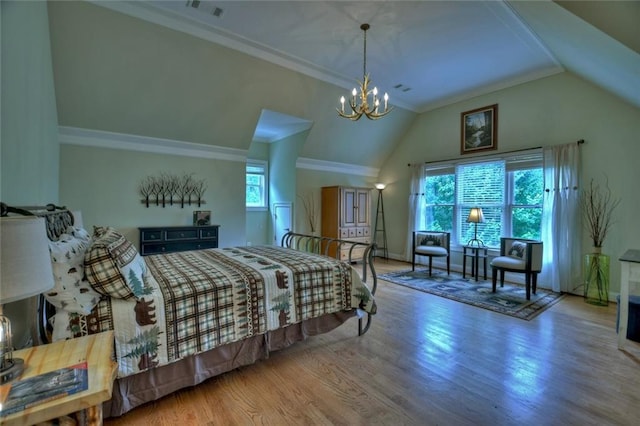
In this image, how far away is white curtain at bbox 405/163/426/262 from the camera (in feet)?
20.7

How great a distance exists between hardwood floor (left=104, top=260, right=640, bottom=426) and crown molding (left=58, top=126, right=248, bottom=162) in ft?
12.7

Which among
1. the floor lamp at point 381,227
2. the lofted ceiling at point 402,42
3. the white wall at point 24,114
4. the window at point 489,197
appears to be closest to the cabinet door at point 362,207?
the floor lamp at point 381,227

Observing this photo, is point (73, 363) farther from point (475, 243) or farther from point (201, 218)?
point (475, 243)

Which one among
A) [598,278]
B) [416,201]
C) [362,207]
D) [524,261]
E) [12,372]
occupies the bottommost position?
[598,278]

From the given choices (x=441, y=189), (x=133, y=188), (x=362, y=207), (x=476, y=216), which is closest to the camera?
(x=133, y=188)

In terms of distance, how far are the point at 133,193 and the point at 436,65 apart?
517 cm

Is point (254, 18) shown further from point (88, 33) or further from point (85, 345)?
point (85, 345)

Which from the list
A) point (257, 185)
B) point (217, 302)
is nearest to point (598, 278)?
point (217, 302)

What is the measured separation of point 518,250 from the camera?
14.1 ft

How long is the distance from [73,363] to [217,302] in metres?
0.89

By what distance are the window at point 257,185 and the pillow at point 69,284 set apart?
546cm

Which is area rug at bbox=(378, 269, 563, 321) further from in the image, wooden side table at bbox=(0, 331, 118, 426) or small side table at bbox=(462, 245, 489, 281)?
wooden side table at bbox=(0, 331, 118, 426)

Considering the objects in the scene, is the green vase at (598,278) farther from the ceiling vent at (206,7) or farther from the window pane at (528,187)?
the ceiling vent at (206,7)

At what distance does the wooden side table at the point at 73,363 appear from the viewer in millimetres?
894
